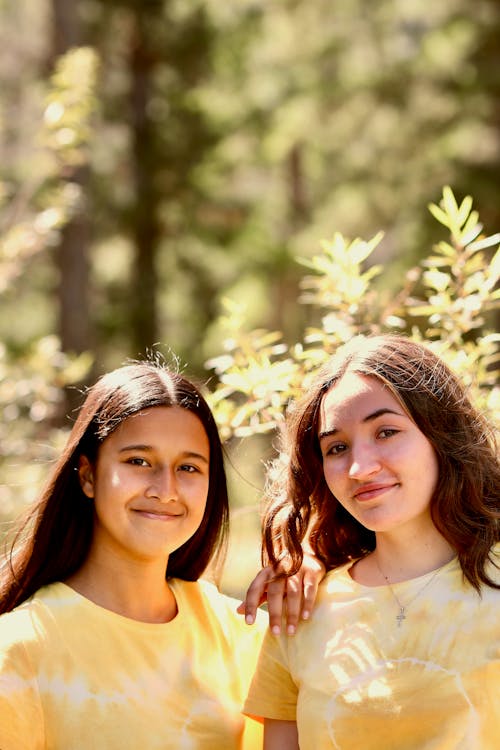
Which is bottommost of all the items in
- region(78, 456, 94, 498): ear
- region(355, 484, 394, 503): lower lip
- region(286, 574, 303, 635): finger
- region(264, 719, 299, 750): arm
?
region(264, 719, 299, 750): arm

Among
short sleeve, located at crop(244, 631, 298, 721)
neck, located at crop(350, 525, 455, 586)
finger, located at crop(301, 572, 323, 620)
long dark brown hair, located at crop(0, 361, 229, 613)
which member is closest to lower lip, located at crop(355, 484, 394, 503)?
neck, located at crop(350, 525, 455, 586)

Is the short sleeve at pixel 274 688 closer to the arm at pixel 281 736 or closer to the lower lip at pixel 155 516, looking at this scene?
the arm at pixel 281 736

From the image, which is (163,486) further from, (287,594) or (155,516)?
(287,594)

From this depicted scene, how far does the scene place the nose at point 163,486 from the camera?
2.34m

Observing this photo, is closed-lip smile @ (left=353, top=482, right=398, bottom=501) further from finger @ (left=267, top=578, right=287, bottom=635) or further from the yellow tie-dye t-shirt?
the yellow tie-dye t-shirt

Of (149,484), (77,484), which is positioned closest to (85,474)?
(77,484)

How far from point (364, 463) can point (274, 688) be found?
56 cm

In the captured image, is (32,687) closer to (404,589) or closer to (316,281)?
(404,589)

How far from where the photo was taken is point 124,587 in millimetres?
2430

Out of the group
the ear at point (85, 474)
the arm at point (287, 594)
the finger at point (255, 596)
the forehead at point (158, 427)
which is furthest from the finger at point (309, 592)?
the ear at point (85, 474)

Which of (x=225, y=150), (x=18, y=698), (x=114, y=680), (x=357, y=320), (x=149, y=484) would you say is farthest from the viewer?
(x=225, y=150)


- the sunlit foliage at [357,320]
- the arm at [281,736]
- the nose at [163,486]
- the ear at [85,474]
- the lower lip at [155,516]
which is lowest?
the arm at [281,736]

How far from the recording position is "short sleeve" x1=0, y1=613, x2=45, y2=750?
82.2 inches

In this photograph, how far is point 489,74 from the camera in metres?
11.1
